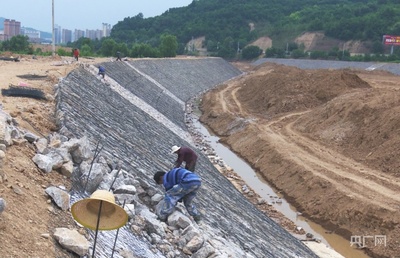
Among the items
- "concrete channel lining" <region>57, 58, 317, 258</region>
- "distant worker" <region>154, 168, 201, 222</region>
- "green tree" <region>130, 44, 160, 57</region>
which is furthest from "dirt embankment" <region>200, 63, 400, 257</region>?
"green tree" <region>130, 44, 160, 57</region>

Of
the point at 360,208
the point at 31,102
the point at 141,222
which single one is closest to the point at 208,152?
the point at 360,208

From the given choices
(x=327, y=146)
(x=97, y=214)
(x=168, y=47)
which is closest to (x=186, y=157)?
(x=97, y=214)

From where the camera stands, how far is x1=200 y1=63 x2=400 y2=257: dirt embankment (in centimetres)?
1769

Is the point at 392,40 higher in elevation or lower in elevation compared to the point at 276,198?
higher

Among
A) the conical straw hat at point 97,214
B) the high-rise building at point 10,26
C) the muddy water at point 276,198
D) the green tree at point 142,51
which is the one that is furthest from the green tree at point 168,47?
the high-rise building at point 10,26

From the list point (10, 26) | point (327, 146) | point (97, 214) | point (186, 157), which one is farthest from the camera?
point (10, 26)

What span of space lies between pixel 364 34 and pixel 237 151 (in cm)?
8736

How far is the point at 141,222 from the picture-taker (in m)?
8.49

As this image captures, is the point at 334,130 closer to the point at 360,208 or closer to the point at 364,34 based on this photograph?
the point at 360,208

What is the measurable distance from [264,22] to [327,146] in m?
131

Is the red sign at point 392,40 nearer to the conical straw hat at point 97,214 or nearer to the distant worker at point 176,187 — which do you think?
the distant worker at point 176,187

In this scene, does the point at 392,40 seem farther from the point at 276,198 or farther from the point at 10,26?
the point at 10,26

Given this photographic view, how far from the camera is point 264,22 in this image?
499 ft

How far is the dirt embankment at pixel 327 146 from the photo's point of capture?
17688mm
